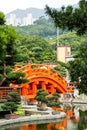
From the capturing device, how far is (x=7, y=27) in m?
18.5

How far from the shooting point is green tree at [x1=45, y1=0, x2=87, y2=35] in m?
10.5

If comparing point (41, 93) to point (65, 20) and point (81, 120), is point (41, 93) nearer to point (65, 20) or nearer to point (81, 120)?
point (81, 120)

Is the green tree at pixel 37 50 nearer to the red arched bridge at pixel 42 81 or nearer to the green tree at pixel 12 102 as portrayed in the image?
the red arched bridge at pixel 42 81

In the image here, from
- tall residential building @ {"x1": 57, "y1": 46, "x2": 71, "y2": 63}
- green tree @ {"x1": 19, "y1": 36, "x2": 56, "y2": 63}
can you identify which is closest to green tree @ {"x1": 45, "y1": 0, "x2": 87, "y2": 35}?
green tree @ {"x1": 19, "y1": 36, "x2": 56, "y2": 63}

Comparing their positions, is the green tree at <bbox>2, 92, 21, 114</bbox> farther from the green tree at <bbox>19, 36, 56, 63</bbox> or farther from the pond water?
the green tree at <bbox>19, 36, 56, 63</bbox>

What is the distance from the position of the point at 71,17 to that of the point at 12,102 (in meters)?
9.14

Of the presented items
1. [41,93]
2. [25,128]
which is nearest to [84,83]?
[25,128]

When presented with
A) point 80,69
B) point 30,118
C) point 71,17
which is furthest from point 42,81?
point 80,69

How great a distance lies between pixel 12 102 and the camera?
1898 cm

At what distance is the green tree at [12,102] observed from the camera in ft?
61.9

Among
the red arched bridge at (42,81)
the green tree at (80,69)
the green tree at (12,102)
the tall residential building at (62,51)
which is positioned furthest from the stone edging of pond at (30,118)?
the tall residential building at (62,51)

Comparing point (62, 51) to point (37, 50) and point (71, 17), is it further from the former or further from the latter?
point (71, 17)

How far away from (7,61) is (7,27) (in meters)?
2.60

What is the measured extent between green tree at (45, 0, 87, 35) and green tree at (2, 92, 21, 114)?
8649mm
